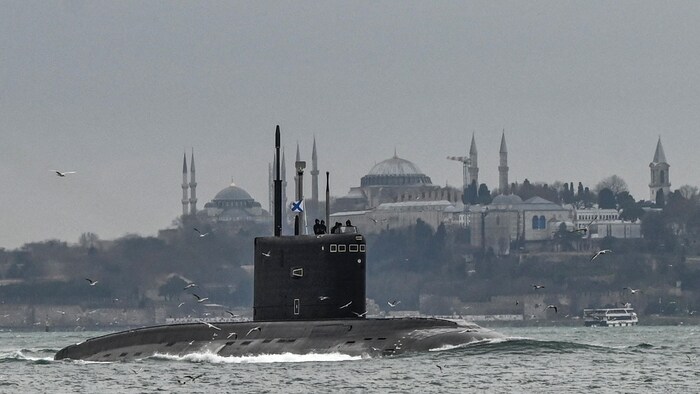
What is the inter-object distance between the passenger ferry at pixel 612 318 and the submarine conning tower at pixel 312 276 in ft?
379

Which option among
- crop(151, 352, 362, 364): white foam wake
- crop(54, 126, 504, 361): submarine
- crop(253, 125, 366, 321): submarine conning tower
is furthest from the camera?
crop(253, 125, 366, 321): submarine conning tower

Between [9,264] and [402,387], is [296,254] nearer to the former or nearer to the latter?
[402,387]

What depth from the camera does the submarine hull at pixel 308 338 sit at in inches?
1869

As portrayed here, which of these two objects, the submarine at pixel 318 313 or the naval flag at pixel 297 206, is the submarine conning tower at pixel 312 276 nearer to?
the submarine at pixel 318 313

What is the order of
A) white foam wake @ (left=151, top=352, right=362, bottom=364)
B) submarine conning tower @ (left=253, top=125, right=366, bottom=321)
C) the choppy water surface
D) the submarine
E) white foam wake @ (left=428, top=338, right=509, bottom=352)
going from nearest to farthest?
the choppy water surface
white foam wake @ (left=151, top=352, right=362, bottom=364)
the submarine
white foam wake @ (left=428, top=338, right=509, bottom=352)
submarine conning tower @ (left=253, top=125, right=366, bottom=321)

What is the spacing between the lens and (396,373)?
4391 cm

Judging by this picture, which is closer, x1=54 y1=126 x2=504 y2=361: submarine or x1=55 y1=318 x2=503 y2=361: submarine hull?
x1=55 y1=318 x2=503 y2=361: submarine hull

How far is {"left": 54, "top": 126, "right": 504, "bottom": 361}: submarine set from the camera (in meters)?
47.6

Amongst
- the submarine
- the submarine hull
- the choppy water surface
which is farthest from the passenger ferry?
the submarine

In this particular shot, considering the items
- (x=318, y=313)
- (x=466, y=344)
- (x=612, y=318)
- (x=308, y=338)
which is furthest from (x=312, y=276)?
(x=612, y=318)

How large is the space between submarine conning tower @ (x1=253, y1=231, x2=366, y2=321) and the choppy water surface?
1.45 m

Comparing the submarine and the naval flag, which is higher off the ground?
the naval flag

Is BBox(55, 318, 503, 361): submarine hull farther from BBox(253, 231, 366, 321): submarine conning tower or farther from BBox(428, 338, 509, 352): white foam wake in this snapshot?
BBox(253, 231, 366, 321): submarine conning tower

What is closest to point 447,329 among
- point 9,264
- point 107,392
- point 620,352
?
point 620,352
